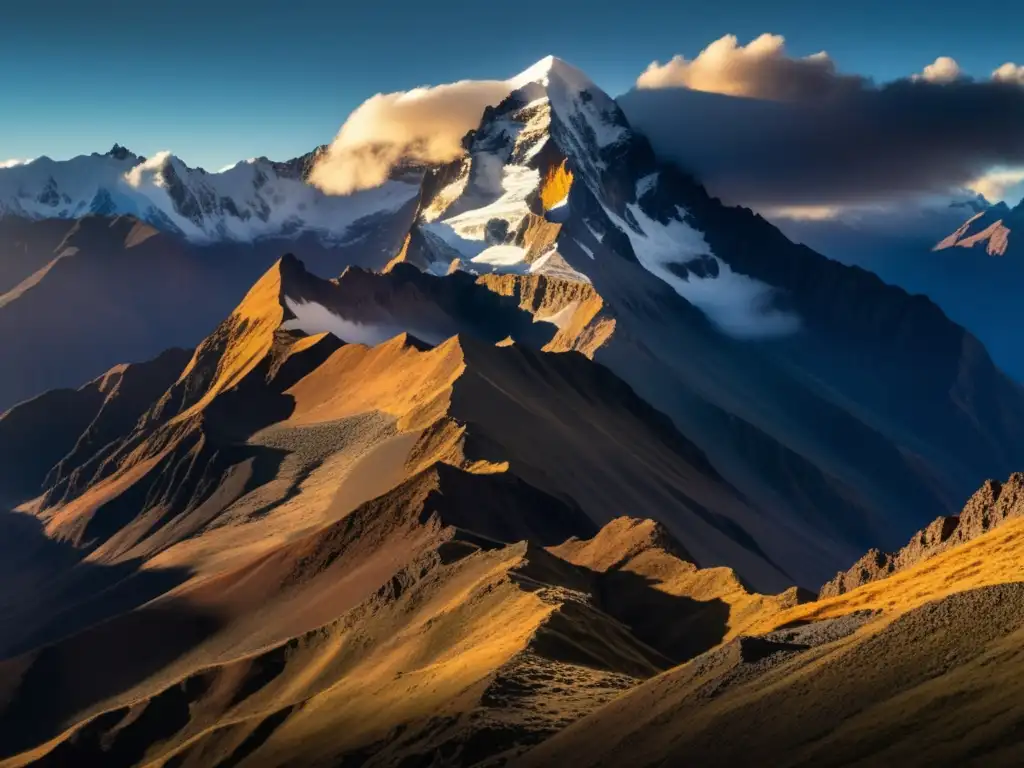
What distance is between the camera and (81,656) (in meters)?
144

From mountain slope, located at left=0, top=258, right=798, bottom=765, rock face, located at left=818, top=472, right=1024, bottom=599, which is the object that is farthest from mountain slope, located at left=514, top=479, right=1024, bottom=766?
rock face, located at left=818, top=472, right=1024, bottom=599

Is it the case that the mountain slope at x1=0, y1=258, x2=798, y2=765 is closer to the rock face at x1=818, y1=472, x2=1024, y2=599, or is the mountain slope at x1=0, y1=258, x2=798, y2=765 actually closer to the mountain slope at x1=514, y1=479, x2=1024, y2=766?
the rock face at x1=818, y1=472, x2=1024, y2=599

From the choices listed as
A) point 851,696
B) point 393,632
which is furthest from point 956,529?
point 393,632

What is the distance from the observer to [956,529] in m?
97.3

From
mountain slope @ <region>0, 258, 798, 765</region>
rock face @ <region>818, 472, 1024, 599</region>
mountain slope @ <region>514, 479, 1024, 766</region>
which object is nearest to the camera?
mountain slope @ <region>514, 479, 1024, 766</region>

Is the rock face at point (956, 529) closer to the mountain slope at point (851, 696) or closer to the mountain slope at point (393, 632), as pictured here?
the mountain slope at point (393, 632)

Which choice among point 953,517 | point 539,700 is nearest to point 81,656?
point 539,700

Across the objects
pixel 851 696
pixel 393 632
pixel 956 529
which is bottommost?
pixel 956 529

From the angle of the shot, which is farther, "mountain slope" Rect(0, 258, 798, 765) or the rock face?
the rock face

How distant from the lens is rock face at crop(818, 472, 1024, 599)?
9031 cm

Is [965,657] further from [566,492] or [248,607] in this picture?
[566,492]

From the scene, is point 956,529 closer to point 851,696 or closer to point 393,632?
point 851,696

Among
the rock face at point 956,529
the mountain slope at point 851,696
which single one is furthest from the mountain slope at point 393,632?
the mountain slope at point 851,696

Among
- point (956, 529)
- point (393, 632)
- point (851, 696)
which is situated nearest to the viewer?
point (851, 696)
